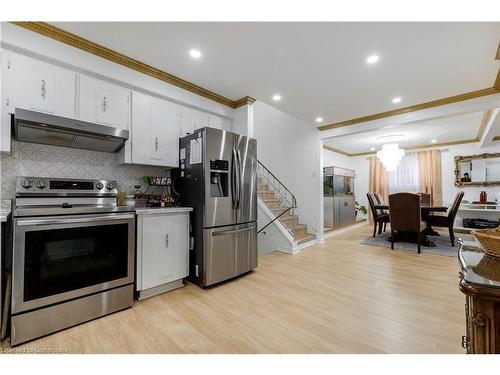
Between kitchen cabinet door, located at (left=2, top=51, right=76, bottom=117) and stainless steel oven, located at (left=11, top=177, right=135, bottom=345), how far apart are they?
0.63 m

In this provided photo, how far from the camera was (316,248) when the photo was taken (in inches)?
174

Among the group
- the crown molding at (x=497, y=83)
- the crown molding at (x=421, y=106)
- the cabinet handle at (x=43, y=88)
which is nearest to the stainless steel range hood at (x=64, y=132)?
the cabinet handle at (x=43, y=88)

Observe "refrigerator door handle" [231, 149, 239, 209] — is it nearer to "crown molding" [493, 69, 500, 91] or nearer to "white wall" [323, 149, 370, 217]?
"crown molding" [493, 69, 500, 91]

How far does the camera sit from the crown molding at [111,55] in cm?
197

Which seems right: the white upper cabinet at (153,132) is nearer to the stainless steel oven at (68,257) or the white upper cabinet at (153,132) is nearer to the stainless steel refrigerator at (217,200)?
the stainless steel refrigerator at (217,200)

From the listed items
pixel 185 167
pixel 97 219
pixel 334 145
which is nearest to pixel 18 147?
pixel 97 219

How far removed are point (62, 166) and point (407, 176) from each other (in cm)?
839

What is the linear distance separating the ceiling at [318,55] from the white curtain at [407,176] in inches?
174

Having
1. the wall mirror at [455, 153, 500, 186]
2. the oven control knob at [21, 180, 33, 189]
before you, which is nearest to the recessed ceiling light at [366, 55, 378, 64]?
the oven control knob at [21, 180, 33, 189]

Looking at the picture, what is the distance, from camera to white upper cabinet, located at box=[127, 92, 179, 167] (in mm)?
2518

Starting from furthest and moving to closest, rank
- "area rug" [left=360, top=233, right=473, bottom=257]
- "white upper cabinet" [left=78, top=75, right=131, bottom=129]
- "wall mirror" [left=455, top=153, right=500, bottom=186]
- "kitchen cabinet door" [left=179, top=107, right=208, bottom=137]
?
1. "wall mirror" [left=455, top=153, right=500, bottom=186]
2. "area rug" [left=360, top=233, right=473, bottom=257]
3. "kitchen cabinet door" [left=179, top=107, right=208, bottom=137]
4. "white upper cabinet" [left=78, top=75, right=131, bottom=129]

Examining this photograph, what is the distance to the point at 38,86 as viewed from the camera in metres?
1.96

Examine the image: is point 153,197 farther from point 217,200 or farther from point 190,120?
point 190,120
